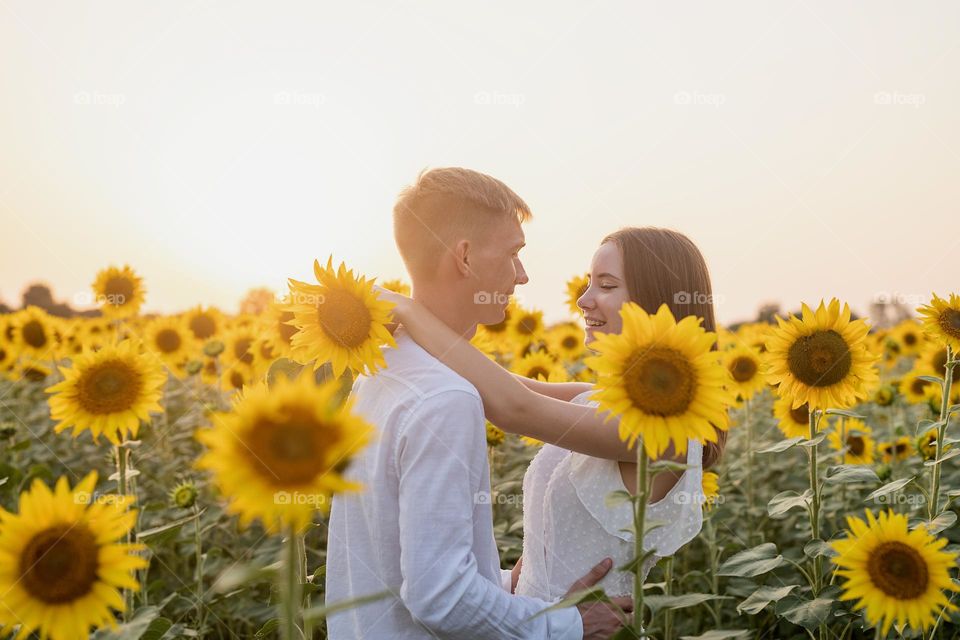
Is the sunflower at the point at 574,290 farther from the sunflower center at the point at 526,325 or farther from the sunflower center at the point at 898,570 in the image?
the sunflower center at the point at 898,570

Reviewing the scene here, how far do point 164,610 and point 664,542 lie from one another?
3.20 m

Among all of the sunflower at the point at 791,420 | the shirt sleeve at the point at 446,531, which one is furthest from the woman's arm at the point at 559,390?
the sunflower at the point at 791,420

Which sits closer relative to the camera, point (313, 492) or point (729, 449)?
Result: point (313, 492)

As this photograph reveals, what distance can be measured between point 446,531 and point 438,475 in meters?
0.15

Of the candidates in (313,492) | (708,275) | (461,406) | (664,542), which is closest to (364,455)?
(461,406)

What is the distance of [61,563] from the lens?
1859mm

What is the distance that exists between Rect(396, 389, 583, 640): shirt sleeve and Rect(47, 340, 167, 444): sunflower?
1649 mm

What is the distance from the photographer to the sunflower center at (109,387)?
11.0 feet

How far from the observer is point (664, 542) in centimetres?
306

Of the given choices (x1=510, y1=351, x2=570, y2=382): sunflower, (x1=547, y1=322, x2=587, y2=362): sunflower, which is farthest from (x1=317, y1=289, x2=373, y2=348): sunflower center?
(x1=547, y1=322, x2=587, y2=362): sunflower

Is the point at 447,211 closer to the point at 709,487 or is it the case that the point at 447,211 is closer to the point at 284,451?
the point at 284,451

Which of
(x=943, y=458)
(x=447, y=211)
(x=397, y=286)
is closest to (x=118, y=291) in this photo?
(x=397, y=286)

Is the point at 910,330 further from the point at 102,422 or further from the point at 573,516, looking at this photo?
the point at 102,422

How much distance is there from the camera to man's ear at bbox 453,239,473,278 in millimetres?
2867
